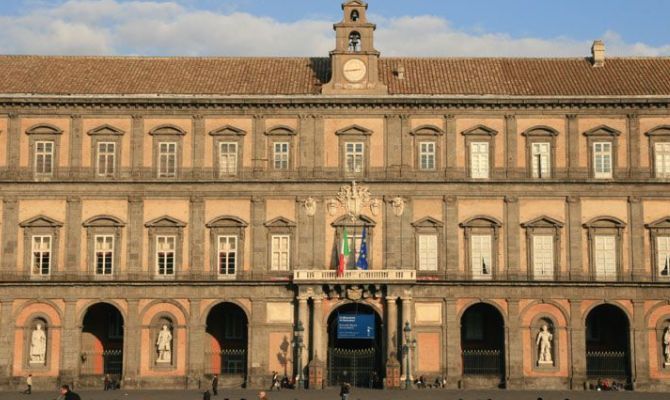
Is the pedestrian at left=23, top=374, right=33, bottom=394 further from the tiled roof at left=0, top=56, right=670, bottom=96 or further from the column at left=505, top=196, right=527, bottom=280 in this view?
the column at left=505, top=196, right=527, bottom=280

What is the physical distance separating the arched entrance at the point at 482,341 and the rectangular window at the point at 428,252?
368 cm

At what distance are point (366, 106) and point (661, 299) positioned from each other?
19.9m

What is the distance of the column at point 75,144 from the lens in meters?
65.4

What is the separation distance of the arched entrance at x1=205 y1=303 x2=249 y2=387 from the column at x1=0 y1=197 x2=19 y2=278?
1159 cm

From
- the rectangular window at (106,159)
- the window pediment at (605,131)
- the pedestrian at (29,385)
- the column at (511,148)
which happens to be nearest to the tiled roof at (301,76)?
the column at (511,148)

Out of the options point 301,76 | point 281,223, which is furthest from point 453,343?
point 301,76

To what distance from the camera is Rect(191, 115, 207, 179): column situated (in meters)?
65.3

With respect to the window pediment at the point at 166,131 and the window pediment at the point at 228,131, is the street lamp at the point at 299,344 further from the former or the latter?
the window pediment at the point at 166,131

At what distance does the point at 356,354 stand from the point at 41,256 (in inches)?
740

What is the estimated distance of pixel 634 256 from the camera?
6419cm

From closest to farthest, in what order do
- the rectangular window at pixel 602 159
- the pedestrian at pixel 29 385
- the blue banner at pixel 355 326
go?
the pedestrian at pixel 29 385 < the blue banner at pixel 355 326 < the rectangular window at pixel 602 159

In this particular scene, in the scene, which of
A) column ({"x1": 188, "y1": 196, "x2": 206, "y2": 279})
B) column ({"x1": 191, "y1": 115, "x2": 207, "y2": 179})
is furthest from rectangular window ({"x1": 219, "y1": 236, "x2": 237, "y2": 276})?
column ({"x1": 191, "y1": 115, "x2": 207, "y2": 179})

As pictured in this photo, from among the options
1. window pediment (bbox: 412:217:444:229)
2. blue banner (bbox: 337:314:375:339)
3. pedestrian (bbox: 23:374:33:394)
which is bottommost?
pedestrian (bbox: 23:374:33:394)

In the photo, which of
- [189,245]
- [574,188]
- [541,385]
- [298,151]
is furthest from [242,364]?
[574,188]
